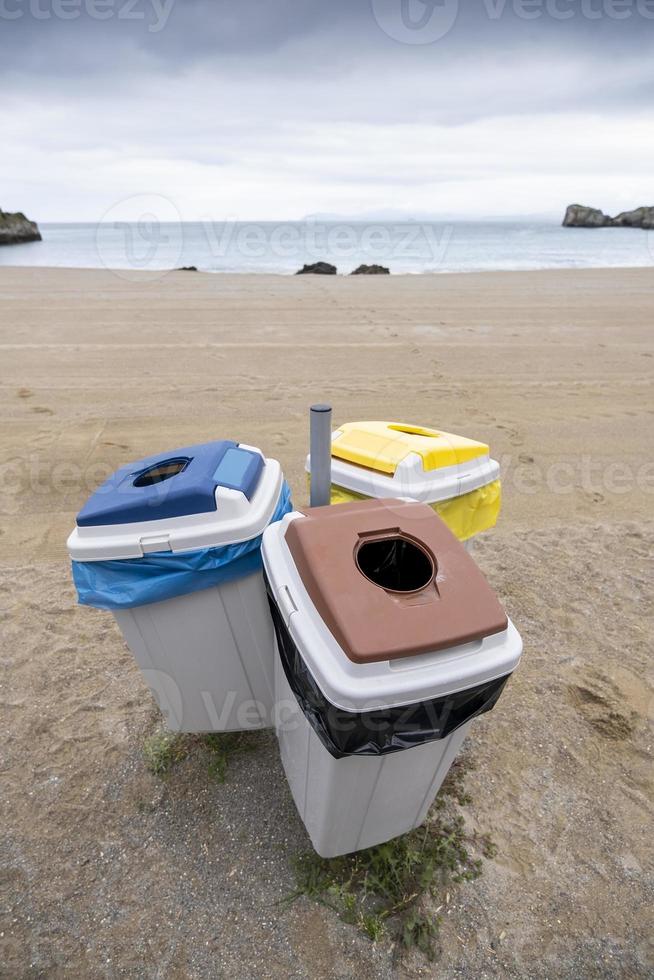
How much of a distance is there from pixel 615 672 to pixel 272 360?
533 cm

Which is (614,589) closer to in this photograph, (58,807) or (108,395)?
(58,807)

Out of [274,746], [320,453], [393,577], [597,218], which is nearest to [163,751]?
[274,746]

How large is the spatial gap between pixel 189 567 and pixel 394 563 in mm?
603

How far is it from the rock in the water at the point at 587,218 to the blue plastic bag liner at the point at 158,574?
7305 centimetres

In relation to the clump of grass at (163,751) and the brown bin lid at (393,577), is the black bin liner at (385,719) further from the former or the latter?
the clump of grass at (163,751)

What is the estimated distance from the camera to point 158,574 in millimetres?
1559

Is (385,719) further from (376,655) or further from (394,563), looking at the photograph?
(394,563)

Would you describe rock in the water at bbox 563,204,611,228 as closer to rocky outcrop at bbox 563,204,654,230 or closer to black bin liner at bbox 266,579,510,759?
rocky outcrop at bbox 563,204,654,230

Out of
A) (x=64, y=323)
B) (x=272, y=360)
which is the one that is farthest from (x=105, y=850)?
(x=64, y=323)

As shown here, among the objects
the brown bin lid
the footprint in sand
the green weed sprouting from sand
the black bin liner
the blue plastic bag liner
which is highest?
the brown bin lid

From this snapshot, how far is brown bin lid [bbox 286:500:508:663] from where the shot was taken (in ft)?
3.82

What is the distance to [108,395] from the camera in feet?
18.2

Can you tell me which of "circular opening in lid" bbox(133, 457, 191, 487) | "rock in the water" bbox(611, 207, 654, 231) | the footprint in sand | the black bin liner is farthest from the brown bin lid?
"rock in the water" bbox(611, 207, 654, 231)

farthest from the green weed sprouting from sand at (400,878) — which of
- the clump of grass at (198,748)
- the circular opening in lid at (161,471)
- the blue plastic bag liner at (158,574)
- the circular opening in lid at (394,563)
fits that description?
the circular opening in lid at (161,471)
